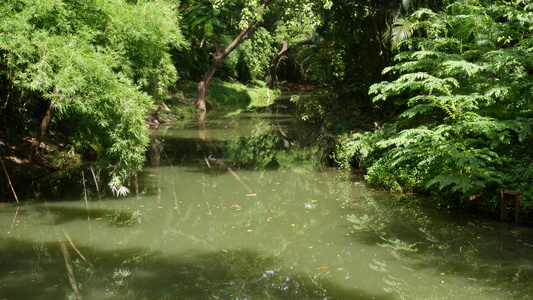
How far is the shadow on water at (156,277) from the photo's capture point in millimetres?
5574

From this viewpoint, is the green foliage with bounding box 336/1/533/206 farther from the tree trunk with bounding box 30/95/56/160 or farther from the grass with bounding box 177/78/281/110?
the grass with bounding box 177/78/281/110

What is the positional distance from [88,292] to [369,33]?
442 inches

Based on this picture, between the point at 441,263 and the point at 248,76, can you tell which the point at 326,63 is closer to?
the point at 441,263

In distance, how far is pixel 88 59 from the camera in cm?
888

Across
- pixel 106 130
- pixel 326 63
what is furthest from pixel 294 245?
pixel 326 63

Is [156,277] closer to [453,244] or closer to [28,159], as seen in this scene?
[453,244]

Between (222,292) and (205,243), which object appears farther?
(205,243)

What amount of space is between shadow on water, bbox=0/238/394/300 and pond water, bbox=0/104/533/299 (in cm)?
1

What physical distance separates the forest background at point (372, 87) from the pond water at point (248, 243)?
2.71 ft

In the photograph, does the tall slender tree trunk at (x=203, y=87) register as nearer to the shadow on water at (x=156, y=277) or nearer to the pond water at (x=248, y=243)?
the pond water at (x=248, y=243)

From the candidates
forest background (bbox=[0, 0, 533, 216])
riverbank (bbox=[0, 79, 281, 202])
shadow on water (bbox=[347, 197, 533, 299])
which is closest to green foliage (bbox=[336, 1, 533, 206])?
forest background (bbox=[0, 0, 533, 216])

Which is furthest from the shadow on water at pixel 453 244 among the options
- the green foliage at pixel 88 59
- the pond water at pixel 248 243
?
the green foliage at pixel 88 59

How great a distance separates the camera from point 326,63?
1706cm

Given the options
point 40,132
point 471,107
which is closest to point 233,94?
point 40,132
